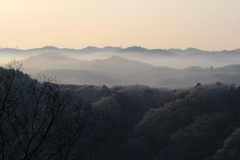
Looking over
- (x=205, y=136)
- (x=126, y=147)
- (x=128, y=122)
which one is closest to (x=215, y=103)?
(x=205, y=136)

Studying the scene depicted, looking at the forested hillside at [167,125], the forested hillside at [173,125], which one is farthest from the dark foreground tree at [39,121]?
the forested hillside at [173,125]

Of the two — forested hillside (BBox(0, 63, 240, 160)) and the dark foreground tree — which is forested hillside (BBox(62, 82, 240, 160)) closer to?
forested hillside (BBox(0, 63, 240, 160))

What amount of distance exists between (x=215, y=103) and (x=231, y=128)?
77.0ft

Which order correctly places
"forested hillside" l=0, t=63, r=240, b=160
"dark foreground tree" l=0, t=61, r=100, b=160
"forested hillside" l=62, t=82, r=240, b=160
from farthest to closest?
"forested hillside" l=62, t=82, r=240, b=160, "forested hillside" l=0, t=63, r=240, b=160, "dark foreground tree" l=0, t=61, r=100, b=160

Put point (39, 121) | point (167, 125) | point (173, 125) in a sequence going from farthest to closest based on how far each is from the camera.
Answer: point (173, 125) < point (167, 125) < point (39, 121)

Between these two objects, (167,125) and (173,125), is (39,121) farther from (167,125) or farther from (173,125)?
(173,125)

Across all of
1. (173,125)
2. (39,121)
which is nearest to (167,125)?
(173,125)

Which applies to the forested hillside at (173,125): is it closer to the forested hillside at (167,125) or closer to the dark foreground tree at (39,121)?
the forested hillside at (167,125)

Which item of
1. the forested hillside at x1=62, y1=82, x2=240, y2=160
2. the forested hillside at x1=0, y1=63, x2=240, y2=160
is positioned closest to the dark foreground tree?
the forested hillside at x1=0, y1=63, x2=240, y2=160

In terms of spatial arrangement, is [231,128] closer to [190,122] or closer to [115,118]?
[190,122]

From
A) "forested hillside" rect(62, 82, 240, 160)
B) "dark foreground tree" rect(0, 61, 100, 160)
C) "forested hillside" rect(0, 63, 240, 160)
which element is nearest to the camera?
"dark foreground tree" rect(0, 61, 100, 160)

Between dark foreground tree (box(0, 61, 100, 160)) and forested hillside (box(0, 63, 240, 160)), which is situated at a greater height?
dark foreground tree (box(0, 61, 100, 160))

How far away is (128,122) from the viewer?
5935 inches

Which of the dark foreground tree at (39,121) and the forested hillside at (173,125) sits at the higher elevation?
the dark foreground tree at (39,121)
